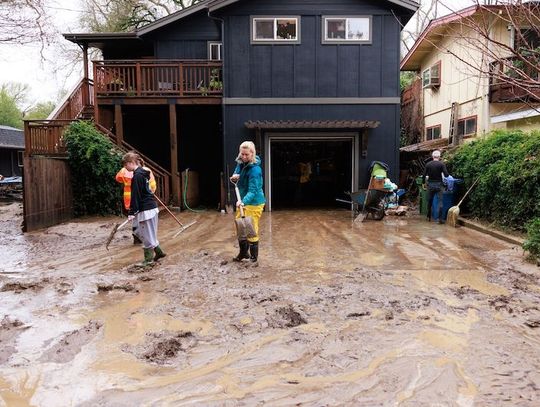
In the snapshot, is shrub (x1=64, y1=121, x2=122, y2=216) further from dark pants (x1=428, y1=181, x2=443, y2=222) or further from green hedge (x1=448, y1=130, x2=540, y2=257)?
green hedge (x1=448, y1=130, x2=540, y2=257)

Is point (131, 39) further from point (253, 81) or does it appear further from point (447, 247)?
point (447, 247)

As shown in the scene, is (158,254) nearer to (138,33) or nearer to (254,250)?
(254,250)

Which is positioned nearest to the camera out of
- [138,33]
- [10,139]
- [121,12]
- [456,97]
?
[138,33]

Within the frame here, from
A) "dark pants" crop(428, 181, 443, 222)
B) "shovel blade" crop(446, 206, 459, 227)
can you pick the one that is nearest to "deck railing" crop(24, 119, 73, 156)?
"dark pants" crop(428, 181, 443, 222)

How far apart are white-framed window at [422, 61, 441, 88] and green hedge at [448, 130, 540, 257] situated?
8613 millimetres

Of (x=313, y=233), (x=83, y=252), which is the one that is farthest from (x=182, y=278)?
(x=313, y=233)

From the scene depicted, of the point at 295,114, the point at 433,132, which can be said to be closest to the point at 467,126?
the point at 433,132

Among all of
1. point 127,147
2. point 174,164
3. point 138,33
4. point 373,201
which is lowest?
point 373,201

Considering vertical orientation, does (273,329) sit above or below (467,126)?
below

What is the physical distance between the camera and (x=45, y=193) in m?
11.6

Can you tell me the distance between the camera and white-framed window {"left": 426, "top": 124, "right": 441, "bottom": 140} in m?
21.3

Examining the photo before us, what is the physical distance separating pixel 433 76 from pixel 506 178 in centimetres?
1222

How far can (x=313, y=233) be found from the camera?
1052cm

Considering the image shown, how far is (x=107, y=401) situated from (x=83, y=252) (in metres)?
5.68
